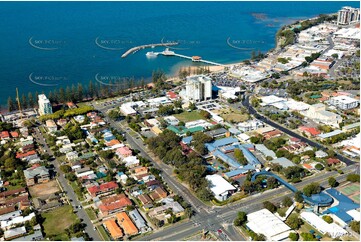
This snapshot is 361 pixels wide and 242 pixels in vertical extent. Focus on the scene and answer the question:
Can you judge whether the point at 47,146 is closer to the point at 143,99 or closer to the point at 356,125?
the point at 143,99

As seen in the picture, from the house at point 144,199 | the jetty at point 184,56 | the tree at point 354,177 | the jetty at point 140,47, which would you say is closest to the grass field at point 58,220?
the house at point 144,199

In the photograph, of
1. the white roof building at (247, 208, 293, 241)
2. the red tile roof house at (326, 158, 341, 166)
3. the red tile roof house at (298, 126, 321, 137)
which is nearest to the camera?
the white roof building at (247, 208, 293, 241)

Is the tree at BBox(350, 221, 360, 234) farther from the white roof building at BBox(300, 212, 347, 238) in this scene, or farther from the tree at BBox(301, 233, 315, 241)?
the tree at BBox(301, 233, 315, 241)

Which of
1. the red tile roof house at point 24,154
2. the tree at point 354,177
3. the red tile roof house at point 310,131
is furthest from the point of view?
the red tile roof house at point 310,131

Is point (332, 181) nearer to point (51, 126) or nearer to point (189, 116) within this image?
point (189, 116)

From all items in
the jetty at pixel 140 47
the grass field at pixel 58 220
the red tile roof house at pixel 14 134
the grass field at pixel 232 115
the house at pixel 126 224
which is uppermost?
the jetty at pixel 140 47

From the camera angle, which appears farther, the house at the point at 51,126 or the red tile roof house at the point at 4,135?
the house at the point at 51,126

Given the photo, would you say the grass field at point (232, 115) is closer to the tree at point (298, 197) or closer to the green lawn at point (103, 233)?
the tree at point (298, 197)

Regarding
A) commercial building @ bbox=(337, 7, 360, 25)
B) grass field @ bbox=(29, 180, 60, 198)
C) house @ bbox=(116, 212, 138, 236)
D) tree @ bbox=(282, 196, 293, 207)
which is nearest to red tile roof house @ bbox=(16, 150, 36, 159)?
grass field @ bbox=(29, 180, 60, 198)
